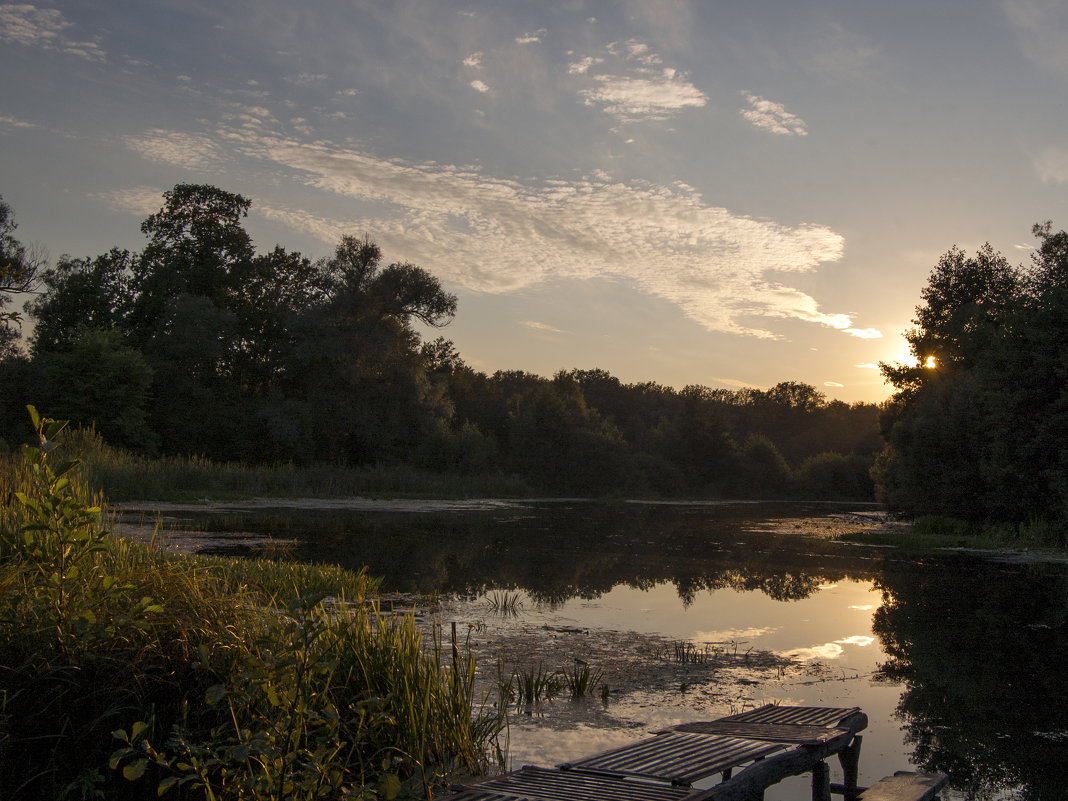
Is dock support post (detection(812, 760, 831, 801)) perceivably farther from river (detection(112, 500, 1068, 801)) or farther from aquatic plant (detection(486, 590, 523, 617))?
aquatic plant (detection(486, 590, 523, 617))

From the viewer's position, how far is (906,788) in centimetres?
440

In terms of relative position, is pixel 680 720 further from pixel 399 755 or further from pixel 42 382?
pixel 42 382

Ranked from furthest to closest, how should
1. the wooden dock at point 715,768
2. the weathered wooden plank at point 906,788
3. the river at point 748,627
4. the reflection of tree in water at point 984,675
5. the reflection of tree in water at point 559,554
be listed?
the reflection of tree in water at point 559,554 → the river at point 748,627 → the reflection of tree in water at point 984,675 → the weathered wooden plank at point 906,788 → the wooden dock at point 715,768

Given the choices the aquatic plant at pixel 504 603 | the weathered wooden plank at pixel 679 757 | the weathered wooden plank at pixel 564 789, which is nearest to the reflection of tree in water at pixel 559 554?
the aquatic plant at pixel 504 603

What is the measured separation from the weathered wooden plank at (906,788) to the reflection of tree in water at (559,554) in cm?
791

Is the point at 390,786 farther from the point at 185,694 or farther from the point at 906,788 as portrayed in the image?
the point at 906,788

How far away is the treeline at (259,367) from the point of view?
125ft

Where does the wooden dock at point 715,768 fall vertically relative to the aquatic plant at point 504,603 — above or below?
above

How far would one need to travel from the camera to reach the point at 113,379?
37.0m

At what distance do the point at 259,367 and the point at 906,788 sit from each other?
4807 cm

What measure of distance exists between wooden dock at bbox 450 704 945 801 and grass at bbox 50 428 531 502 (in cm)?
1440

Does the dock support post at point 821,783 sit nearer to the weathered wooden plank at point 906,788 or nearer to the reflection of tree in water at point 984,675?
the weathered wooden plank at point 906,788

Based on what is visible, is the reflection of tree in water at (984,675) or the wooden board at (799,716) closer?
the wooden board at (799,716)

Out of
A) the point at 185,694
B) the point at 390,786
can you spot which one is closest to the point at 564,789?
the point at 390,786
